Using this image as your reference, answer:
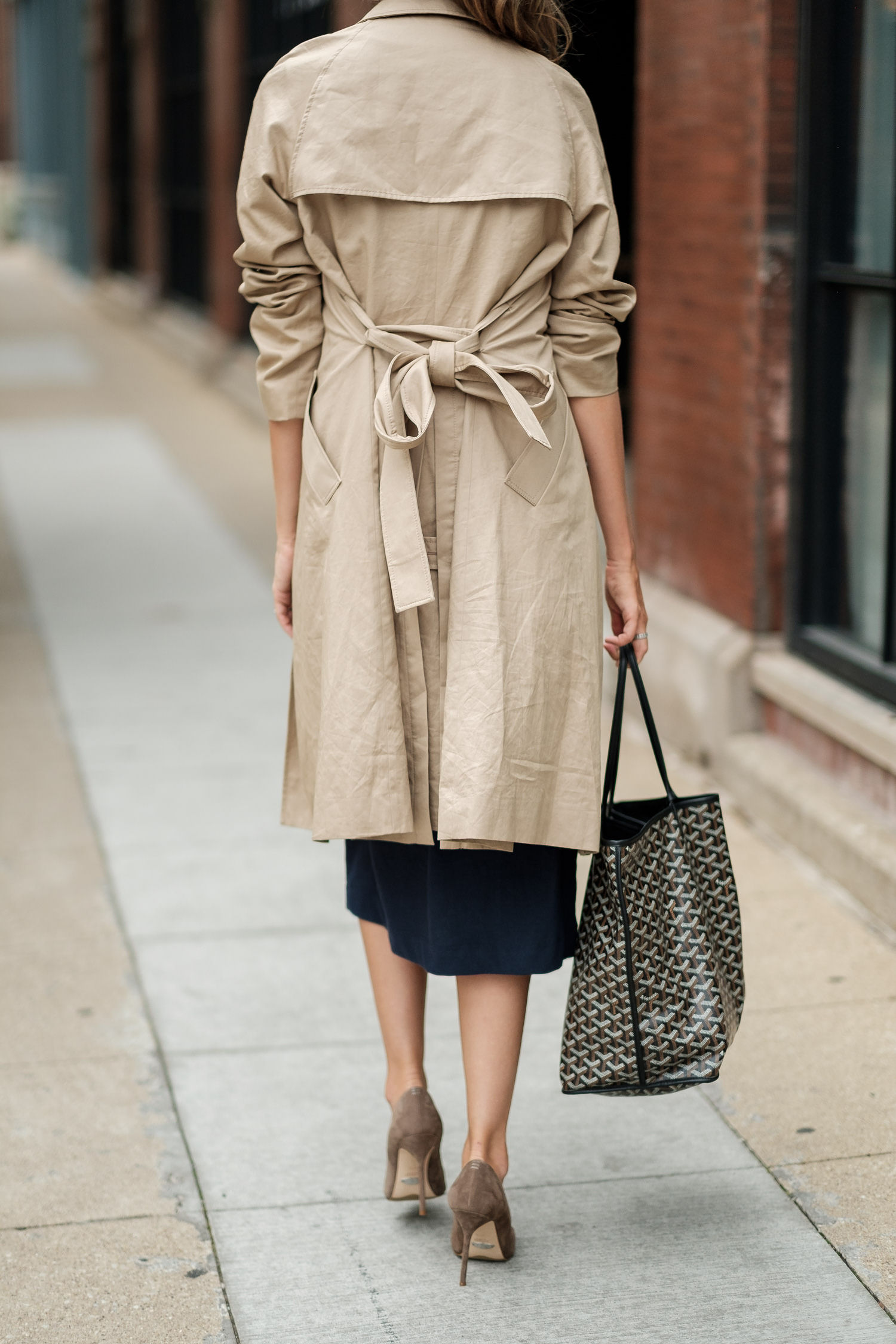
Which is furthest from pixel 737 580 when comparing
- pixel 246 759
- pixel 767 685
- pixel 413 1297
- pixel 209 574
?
pixel 209 574

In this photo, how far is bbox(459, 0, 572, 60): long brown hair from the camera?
2818mm

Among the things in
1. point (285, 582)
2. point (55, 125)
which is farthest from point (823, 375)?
point (55, 125)

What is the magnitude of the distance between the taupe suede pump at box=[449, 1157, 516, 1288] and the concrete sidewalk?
5 centimetres

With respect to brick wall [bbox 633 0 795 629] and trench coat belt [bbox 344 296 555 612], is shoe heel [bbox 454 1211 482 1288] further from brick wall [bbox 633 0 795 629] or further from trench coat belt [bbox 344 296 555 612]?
brick wall [bbox 633 0 795 629]

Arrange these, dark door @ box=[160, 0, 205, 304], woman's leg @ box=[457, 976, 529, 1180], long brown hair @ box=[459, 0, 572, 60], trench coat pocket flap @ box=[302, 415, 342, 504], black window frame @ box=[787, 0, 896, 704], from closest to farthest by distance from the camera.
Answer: long brown hair @ box=[459, 0, 572, 60] → trench coat pocket flap @ box=[302, 415, 342, 504] → woman's leg @ box=[457, 976, 529, 1180] → black window frame @ box=[787, 0, 896, 704] → dark door @ box=[160, 0, 205, 304]

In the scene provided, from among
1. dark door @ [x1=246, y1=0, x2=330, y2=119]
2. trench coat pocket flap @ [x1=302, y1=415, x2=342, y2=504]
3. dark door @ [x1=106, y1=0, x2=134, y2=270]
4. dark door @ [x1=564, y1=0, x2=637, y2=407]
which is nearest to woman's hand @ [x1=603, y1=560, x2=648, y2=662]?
trench coat pocket flap @ [x1=302, y1=415, x2=342, y2=504]

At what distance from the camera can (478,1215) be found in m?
3.01

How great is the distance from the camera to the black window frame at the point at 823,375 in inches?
199

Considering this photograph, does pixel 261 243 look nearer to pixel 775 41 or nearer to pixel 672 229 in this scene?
pixel 775 41

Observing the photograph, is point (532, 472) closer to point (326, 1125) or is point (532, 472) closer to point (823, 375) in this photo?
point (326, 1125)

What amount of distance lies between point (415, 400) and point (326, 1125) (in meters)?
1.61

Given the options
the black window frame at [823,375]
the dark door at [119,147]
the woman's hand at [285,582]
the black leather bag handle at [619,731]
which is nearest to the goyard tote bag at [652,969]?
the black leather bag handle at [619,731]

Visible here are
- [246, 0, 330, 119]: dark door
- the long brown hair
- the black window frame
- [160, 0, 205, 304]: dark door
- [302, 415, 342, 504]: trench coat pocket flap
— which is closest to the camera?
the long brown hair

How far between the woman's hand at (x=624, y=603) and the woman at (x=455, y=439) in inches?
1.6
